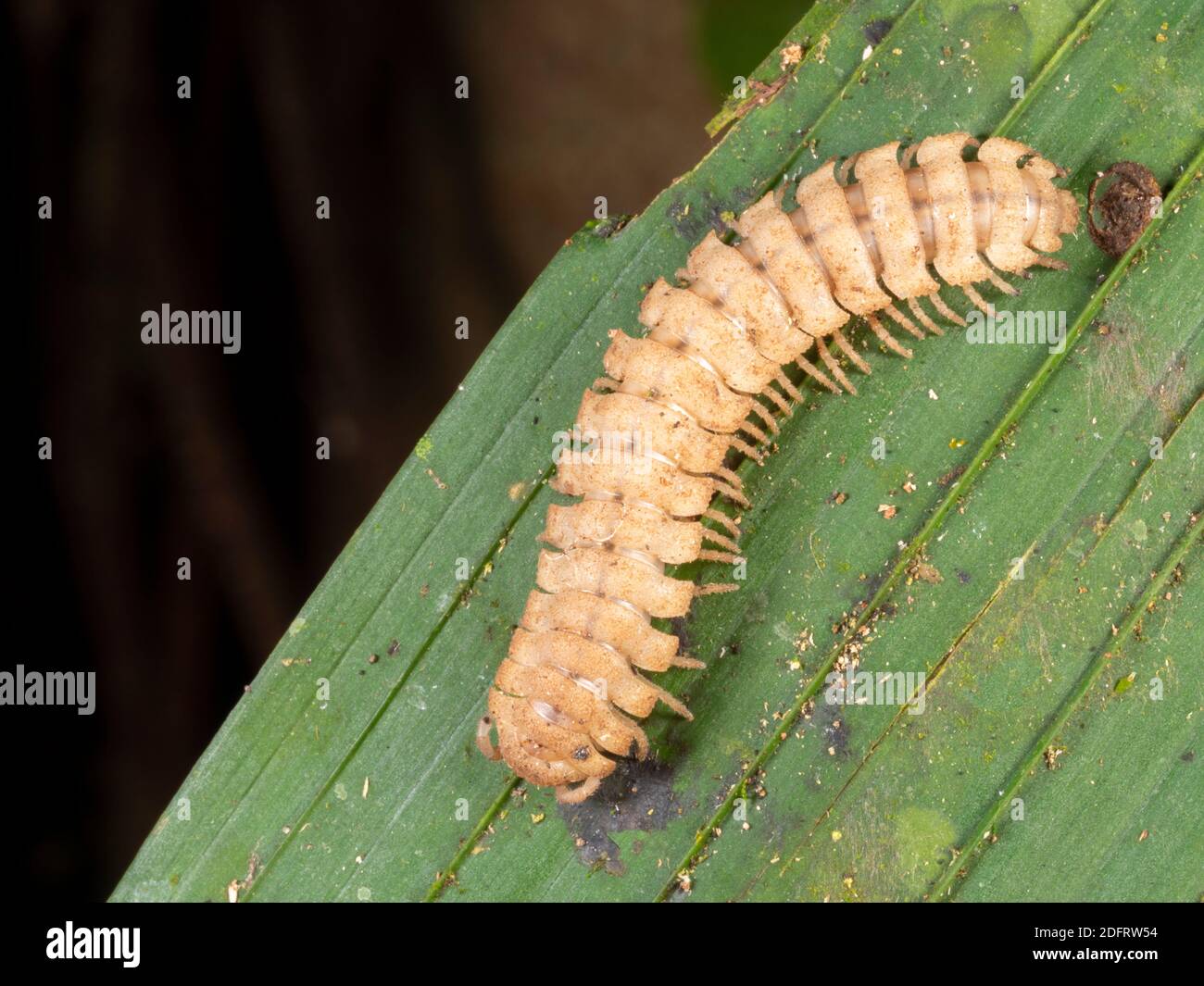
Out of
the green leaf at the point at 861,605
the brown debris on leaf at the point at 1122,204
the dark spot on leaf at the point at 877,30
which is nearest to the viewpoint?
the brown debris on leaf at the point at 1122,204

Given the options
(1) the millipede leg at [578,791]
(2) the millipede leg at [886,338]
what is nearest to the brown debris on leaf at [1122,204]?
Result: (2) the millipede leg at [886,338]

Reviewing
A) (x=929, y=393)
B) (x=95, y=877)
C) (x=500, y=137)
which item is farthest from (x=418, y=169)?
(x=95, y=877)

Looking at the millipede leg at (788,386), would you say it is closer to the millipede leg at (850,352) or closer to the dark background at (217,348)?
the millipede leg at (850,352)

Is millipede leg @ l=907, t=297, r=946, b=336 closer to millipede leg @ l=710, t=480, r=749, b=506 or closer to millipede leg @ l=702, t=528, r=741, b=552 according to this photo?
millipede leg @ l=710, t=480, r=749, b=506

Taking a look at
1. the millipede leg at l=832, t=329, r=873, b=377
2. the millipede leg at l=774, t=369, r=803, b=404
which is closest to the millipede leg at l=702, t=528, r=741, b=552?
the millipede leg at l=774, t=369, r=803, b=404

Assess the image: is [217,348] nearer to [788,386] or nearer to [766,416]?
[766,416]

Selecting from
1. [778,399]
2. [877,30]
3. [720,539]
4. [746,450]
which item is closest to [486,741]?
[720,539]

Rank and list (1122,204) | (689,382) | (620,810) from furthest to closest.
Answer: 1. (620,810)
2. (1122,204)
3. (689,382)
